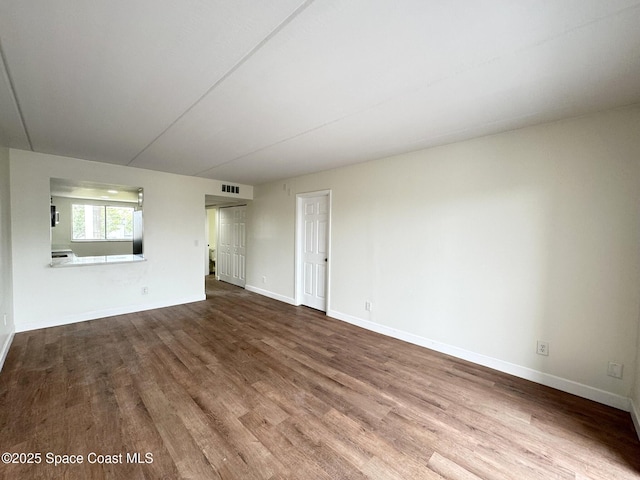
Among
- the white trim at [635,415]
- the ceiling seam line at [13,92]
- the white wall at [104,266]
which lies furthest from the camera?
the white wall at [104,266]

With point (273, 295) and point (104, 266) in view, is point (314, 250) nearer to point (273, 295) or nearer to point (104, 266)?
point (273, 295)

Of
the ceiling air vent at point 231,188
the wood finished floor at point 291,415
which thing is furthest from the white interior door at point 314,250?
the ceiling air vent at point 231,188

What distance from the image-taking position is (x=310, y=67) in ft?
5.29

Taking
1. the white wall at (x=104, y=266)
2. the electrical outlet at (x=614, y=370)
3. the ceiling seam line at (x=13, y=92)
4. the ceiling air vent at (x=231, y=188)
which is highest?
the ceiling seam line at (x=13, y=92)

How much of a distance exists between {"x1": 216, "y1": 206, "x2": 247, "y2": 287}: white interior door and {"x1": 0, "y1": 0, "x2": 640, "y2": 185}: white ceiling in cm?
368

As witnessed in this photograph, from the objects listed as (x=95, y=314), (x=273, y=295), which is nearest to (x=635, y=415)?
(x=273, y=295)

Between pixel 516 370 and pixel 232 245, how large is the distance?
19.7 feet

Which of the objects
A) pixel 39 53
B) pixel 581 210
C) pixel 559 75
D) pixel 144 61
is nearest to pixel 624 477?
pixel 581 210

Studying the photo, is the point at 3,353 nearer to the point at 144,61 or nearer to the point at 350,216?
the point at 144,61

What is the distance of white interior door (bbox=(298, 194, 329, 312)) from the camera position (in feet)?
15.0

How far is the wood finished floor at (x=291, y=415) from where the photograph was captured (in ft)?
5.14

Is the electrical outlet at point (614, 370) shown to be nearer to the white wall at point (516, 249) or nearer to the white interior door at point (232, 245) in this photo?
the white wall at point (516, 249)

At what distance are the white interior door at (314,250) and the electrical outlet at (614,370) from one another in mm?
3317

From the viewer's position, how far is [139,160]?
3.85 meters
